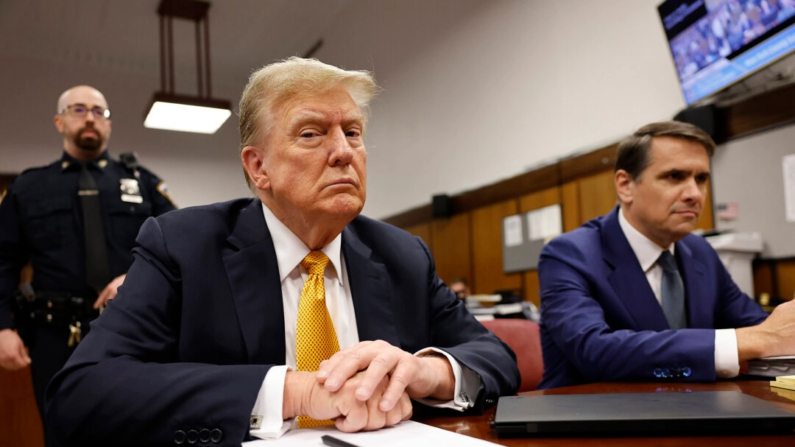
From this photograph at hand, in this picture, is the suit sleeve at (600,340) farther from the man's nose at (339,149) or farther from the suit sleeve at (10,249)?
the suit sleeve at (10,249)

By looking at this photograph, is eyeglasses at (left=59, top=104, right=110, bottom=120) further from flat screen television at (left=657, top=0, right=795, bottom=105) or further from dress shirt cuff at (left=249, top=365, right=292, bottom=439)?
flat screen television at (left=657, top=0, right=795, bottom=105)

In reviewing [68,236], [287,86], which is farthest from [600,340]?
[68,236]

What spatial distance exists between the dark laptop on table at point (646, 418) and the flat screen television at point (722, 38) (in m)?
3.25

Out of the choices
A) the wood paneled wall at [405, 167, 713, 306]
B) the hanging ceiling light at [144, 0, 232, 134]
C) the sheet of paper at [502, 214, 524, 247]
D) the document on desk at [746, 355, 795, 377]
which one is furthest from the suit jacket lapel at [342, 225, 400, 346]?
the hanging ceiling light at [144, 0, 232, 134]

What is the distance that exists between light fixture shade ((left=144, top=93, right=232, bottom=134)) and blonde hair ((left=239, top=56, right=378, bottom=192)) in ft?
19.0

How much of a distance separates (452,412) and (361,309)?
34cm

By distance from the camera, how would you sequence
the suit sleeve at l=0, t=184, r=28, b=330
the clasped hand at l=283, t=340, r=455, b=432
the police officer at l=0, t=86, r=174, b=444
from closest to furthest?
the clasped hand at l=283, t=340, r=455, b=432 → the police officer at l=0, t=86, r=174, b=444 → the suit sleeve at l=0, t=184, r=28, b=330

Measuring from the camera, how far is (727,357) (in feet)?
4.45

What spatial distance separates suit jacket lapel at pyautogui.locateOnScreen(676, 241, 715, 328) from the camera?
183cm

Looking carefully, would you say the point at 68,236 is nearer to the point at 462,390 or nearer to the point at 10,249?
the point at 10,249

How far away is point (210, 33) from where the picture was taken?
26.4ft

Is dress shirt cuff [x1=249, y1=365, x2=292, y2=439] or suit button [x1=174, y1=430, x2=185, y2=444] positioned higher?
dress shirt cuff [x1=249, y1=365, x2=292, y2=439]

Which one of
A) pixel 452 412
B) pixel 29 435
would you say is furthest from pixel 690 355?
pixel 29 435

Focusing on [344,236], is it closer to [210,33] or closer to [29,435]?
[29,435]
